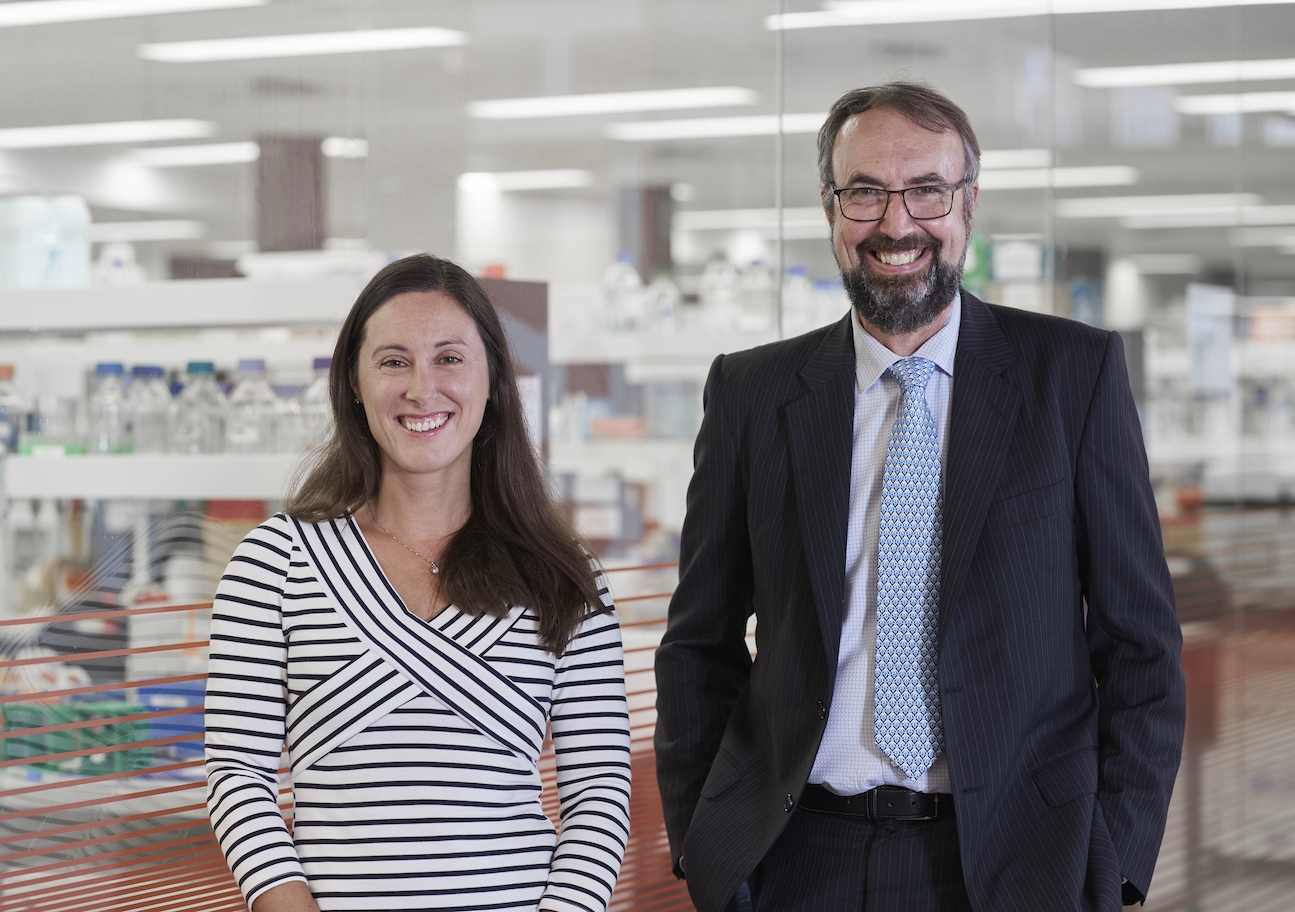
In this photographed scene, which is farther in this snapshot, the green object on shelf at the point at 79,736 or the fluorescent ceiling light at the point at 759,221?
the fluorescent ceiling light at the point at 759,221

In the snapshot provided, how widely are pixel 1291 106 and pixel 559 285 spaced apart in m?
3.05

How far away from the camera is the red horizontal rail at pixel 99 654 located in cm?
214

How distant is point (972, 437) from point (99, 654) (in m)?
1.41

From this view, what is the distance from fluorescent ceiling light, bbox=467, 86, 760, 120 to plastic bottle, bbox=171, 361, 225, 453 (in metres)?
1.23

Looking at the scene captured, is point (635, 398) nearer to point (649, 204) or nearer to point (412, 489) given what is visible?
point (649, 204)

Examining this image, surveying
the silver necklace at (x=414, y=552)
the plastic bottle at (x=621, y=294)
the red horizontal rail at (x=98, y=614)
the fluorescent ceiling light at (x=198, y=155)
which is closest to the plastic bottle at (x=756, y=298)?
the plastic bottle at (x=621, y=294)

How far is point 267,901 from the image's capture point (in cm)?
150

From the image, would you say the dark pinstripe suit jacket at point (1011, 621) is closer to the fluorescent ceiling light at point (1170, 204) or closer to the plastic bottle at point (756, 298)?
the plastic bottle at point (756, 298)

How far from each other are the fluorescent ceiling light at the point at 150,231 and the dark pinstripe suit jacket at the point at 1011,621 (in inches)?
52.6

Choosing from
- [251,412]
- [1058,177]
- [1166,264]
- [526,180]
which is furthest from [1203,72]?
[251,412]

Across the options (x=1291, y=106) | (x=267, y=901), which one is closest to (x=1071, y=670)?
(x=267, y=901)

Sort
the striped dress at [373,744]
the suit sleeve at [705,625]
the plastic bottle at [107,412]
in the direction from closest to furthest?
the striped dress at [373,744] → the suit sleeve at [705,625] → the plastic bottle at [107,412]

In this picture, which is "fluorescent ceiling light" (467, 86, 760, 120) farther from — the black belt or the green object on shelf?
the black belt

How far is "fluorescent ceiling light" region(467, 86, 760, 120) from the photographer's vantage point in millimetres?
3639
